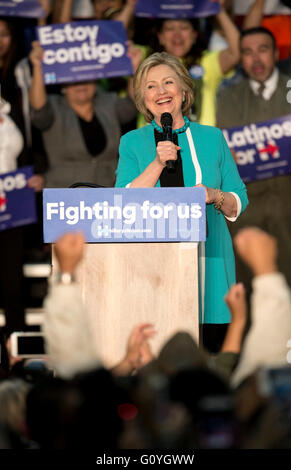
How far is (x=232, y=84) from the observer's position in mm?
5734

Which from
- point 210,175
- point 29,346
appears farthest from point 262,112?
point 210,175

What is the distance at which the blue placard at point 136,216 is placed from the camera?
2557 mm

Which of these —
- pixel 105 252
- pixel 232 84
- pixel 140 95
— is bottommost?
pixel 105 252

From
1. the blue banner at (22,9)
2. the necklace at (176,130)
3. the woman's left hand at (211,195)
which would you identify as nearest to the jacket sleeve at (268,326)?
the woman's left hand at (211,195)

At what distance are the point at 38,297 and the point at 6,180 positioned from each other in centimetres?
85

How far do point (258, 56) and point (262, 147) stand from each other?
618 mm

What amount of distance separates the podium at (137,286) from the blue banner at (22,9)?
3.22m

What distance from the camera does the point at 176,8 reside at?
5465 mm

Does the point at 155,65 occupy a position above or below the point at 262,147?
above

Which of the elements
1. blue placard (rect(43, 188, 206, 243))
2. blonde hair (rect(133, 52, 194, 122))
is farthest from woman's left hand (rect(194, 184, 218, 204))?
blonde hair (rect(133, 52, 194, 122))

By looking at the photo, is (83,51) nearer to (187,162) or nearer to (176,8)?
(176,8)

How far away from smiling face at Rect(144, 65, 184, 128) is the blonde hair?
2 centimetres
